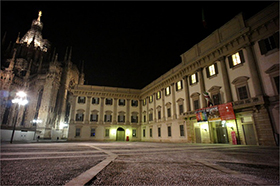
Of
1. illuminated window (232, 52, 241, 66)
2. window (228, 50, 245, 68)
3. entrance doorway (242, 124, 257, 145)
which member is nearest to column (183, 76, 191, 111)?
window (228, 50, 245, 68)

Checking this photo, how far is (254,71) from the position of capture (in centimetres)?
1543

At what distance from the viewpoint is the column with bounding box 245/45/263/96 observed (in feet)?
48.5

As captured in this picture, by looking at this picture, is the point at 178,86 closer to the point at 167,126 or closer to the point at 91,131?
the point at 167,126

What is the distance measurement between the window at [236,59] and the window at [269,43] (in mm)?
1933

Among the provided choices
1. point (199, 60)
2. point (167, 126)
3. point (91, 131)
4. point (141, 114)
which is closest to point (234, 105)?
point (199, 60)

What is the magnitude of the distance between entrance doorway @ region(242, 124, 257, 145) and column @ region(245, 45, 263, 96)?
373 centimetres

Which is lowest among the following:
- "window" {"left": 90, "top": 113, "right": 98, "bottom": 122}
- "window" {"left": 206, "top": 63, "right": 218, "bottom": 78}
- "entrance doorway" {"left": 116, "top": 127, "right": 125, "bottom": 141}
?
"entrance doorway" {"left": 116, "top": 127, "right": 125, "bottom": 141}

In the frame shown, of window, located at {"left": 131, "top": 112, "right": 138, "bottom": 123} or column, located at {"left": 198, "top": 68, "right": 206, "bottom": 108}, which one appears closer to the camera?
column, located at {"left": 198, "top": 68, "right": 206, "bottom": 108}

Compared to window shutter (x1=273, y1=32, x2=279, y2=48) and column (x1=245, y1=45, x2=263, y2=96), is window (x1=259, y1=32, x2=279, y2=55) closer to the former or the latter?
window shutter (x1=273, y1=32, x2=279, y2=48)

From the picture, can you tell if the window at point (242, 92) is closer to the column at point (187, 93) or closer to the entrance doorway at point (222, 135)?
the entrance doorway at point (222, 135)

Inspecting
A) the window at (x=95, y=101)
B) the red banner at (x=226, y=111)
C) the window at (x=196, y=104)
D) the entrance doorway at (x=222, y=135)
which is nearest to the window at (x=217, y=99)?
the red banner at (x=226, y=111)

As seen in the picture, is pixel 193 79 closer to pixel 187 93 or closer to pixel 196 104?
pixel 187 93

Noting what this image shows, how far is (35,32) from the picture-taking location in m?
67.2

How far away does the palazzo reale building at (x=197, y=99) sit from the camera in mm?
14727
